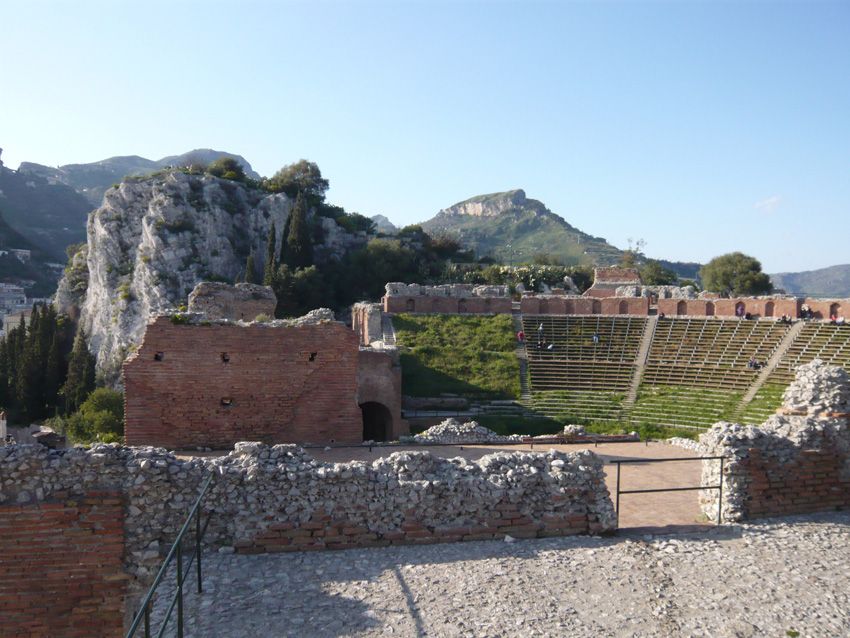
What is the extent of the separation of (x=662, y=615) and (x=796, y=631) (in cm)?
110

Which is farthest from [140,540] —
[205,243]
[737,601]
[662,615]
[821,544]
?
[205,243]

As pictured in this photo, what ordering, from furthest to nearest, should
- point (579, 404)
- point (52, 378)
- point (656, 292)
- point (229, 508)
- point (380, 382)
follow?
1. point (656, 292)
2. point (52, 378)
3. point (579, 404)
4. point (380, 382)
5. point (229, 508)

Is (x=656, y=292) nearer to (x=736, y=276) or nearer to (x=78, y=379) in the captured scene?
(x=736, y=276)

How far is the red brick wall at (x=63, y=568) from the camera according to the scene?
20.9 ft

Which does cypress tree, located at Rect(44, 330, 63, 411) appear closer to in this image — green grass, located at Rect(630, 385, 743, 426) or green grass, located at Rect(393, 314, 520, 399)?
green grass, located at Rect(393, 314, 520, 399)

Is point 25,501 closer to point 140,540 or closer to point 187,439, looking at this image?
Result: point 140,540

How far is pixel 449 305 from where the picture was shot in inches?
1473

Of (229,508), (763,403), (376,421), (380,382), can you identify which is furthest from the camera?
(763,403)

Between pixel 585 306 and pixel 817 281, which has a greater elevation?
pixel 817 281

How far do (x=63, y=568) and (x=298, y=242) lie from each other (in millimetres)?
49743

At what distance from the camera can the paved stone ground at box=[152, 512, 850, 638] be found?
526cm

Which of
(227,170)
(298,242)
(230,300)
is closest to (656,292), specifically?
(230,300)

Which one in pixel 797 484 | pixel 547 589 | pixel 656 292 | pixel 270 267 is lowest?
pixel 547 589

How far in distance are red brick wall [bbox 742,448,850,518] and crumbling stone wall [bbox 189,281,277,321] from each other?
591 inches
